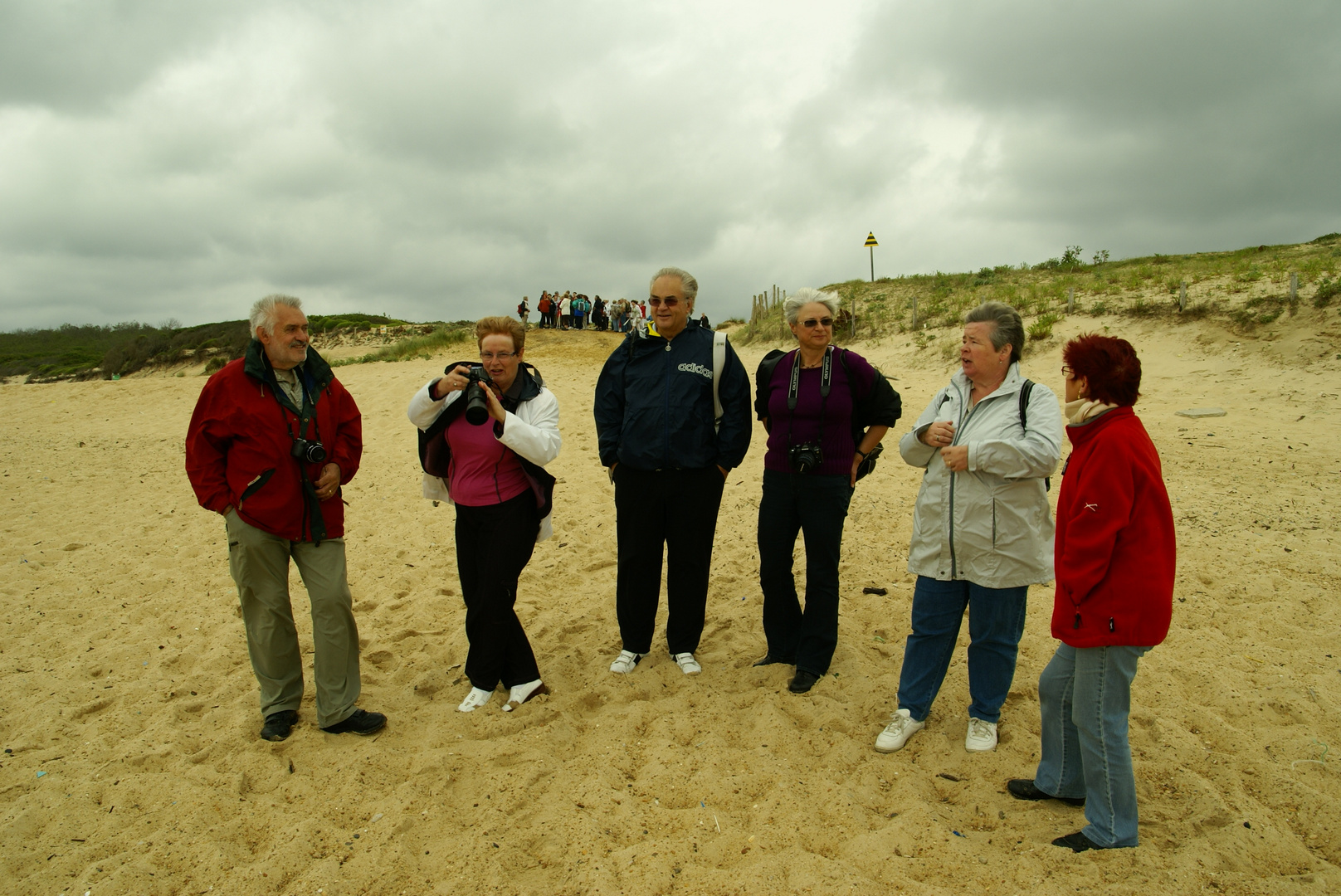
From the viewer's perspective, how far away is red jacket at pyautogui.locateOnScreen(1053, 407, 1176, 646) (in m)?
2.25

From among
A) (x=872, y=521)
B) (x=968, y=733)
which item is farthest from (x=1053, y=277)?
(x=968, y=733)

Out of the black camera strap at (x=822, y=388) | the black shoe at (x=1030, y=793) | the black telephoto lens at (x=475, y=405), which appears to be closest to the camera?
the black shoe at (x=1030, y=793)

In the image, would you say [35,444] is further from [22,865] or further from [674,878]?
[674,878]

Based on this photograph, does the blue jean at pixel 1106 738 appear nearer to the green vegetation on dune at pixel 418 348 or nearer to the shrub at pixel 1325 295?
the shrub at pixel 1325 295

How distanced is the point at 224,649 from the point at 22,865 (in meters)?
1.95

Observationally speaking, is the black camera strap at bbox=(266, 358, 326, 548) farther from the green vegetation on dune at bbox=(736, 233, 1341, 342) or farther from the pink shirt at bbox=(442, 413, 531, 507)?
the green vegetation on dune at bbox=(736, 233, 1341, 342)

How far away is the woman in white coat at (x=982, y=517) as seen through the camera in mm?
2816

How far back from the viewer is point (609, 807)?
278 cm

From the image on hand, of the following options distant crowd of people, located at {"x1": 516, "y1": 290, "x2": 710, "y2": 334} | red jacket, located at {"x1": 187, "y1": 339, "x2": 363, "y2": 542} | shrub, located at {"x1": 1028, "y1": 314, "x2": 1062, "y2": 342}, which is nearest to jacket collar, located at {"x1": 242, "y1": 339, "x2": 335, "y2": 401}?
red jacket, located at {"x1": 187, "y1": 339, "x2": 363, "y2": 542}

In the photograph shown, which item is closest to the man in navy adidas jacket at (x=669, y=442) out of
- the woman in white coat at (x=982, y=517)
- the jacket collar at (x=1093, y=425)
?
the woman in white coat at (x=982, y=517)

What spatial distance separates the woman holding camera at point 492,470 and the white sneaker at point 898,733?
173 centimetres

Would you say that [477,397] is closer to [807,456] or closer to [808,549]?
[807,456]

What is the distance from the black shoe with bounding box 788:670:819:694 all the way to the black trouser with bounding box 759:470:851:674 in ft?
0.08

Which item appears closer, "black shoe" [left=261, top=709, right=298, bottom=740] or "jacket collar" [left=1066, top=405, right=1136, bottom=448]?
"jacket collar" [left=1066, top=405, right=1136, bottom=448]
